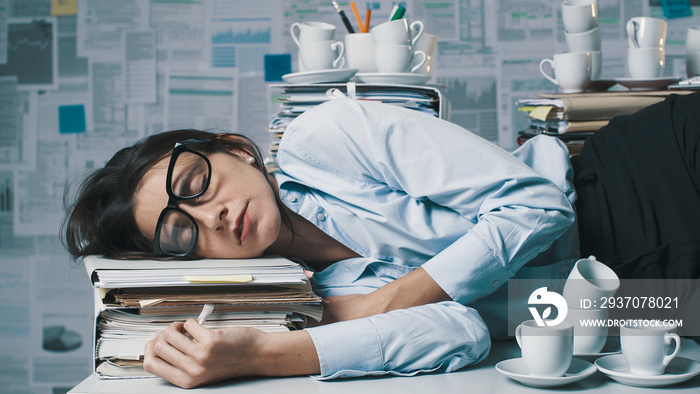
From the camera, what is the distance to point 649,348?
2.67 ft

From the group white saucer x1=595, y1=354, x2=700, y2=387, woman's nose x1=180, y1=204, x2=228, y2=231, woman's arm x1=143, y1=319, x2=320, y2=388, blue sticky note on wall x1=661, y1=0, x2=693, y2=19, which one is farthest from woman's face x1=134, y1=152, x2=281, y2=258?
blue sticky note on wall x1=661, y1=0, x2=693, y2=19

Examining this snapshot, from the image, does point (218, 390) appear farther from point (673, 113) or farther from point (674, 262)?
point (673, 113)

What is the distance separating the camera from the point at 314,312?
0.97m

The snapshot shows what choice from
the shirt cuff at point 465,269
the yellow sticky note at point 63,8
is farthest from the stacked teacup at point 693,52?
the yellow sticky note at point 63,8

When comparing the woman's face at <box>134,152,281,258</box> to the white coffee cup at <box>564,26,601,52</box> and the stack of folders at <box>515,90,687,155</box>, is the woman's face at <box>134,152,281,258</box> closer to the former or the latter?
the stack of folders at <box>515,90,687,155</box>

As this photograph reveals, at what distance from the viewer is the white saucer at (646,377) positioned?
2.64 feet

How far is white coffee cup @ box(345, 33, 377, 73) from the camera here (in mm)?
1673

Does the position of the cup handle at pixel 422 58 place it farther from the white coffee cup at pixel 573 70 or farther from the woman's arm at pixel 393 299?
the woman's arm at pixel 393 299

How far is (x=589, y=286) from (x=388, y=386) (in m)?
0.34

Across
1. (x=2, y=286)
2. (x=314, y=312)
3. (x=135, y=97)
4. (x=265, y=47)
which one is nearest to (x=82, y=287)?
(x=2, y=286)

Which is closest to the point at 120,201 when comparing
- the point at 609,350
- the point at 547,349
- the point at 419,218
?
the point at 419,218

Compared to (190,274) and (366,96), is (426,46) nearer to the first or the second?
(366,96)

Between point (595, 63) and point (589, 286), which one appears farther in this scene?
point (595, 63)

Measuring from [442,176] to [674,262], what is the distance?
1.47ft
